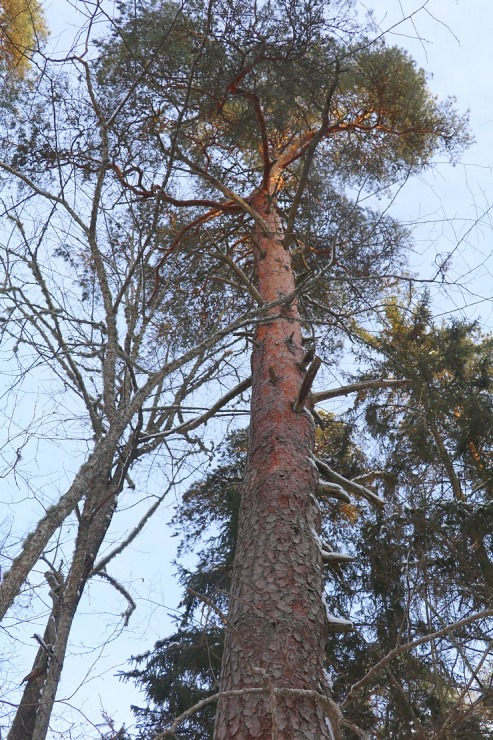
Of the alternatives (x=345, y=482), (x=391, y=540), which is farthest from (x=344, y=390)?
(x=391, y=540)

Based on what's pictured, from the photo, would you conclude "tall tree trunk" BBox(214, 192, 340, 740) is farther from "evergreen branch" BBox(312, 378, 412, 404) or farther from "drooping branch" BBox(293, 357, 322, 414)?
"evergreen branch" BBox(312, 378, 412, 404)

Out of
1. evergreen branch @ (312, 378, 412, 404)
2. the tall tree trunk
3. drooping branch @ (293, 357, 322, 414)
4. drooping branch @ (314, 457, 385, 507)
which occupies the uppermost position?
evergreen branch @ (312, 378, 412, 404)

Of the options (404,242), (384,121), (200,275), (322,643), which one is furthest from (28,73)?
(322,643)

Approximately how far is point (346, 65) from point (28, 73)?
4.07 meters

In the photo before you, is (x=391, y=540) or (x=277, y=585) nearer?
(x=277, y=585)

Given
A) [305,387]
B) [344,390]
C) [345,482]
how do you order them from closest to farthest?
[305,387] < [345,482] < [344,390]

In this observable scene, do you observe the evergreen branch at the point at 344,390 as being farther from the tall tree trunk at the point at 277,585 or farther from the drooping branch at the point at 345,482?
the drooping branch at the point at 345,482

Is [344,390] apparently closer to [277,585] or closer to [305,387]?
[305,387]

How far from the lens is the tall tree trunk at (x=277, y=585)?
2656 mm

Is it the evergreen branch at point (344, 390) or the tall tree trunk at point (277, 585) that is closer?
the tall tree trunk at point (277, 585)

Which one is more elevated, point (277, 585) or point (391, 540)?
point (391, 540)

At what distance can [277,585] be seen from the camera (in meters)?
3.19

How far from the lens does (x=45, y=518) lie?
8.36 ft

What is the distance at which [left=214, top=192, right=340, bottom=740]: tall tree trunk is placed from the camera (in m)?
2.66
